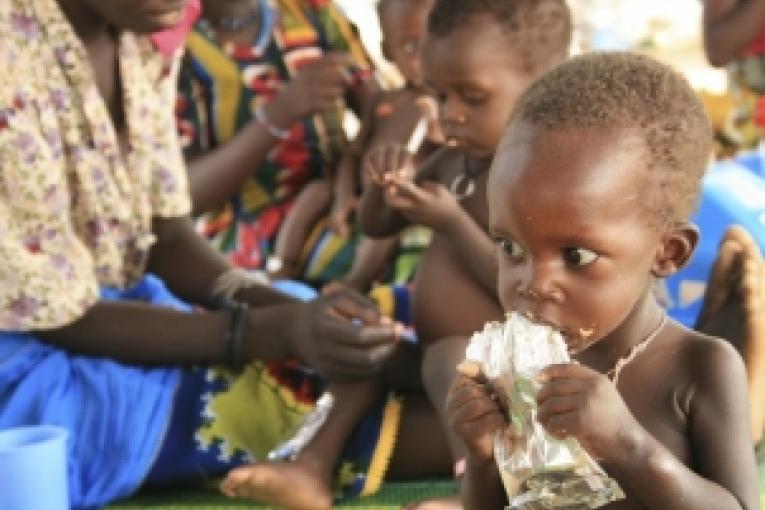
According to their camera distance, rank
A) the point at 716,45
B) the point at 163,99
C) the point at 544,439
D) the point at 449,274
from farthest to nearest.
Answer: the point at 716,45 → the point at 163,99 → the point at 449,274 → the point at 544,439

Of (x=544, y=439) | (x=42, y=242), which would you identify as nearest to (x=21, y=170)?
(x=42, y=242)

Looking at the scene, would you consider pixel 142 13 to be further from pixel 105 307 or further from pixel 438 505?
pixel 438 505

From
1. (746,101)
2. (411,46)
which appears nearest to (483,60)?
(411,46)

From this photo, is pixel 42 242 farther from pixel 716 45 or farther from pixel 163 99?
pixel 716 45

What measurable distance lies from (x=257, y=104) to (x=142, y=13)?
0.91 m

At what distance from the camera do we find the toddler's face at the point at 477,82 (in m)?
1.76

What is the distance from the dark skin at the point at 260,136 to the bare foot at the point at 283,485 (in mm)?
994

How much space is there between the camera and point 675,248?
1.13 meters

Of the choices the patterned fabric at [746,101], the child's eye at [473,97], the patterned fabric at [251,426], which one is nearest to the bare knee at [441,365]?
the patterned fabric at [251,426]

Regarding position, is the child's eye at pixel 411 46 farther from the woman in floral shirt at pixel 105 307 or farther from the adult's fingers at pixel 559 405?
the adult's fingers at pixel 559 405

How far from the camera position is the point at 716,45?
8.23ft

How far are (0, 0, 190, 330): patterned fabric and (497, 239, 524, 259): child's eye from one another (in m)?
0.80

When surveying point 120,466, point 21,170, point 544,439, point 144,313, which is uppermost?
point 21,170

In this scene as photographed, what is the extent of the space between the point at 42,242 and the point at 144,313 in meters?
A: 0.21
